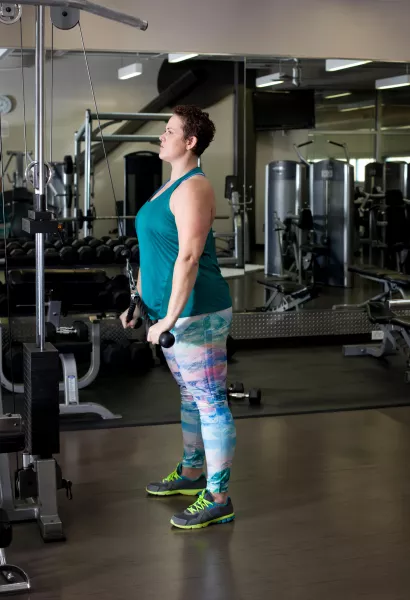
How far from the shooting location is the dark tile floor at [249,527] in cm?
248

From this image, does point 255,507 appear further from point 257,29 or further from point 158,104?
point 257,29

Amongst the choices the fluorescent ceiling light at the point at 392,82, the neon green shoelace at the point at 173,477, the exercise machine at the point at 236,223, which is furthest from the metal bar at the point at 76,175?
the neon green shoelace at the point at 173,477

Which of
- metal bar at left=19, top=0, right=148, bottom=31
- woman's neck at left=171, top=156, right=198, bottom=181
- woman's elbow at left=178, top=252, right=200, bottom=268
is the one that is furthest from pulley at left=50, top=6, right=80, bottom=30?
woman's elbow at left=178, top=252, right=200, bottom=268

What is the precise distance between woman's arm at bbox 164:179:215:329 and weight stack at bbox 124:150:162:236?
11.2 ft

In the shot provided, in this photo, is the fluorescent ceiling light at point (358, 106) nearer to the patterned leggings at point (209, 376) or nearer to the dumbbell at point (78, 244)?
the dumbbell at point (78, 244)

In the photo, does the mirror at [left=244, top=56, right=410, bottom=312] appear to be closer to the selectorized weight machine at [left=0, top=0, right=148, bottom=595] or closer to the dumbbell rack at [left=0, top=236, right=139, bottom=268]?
the dumbbell rack at [left=0, top=236, right=139, bottom=268]

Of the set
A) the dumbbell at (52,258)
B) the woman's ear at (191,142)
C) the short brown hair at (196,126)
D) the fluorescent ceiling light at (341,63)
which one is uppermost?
the fluorescent ceiling light at (341,63)

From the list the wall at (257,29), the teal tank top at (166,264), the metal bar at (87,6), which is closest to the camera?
the metal bar at (87,6)

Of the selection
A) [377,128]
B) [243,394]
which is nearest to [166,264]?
[243,394]

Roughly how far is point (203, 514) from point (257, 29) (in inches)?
157

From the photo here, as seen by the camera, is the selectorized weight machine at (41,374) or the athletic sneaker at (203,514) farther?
the athletic sneaker at (203,514)

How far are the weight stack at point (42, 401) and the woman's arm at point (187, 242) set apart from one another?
43cm

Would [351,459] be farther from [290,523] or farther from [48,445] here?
[48,445]

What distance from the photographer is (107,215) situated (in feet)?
19.7
